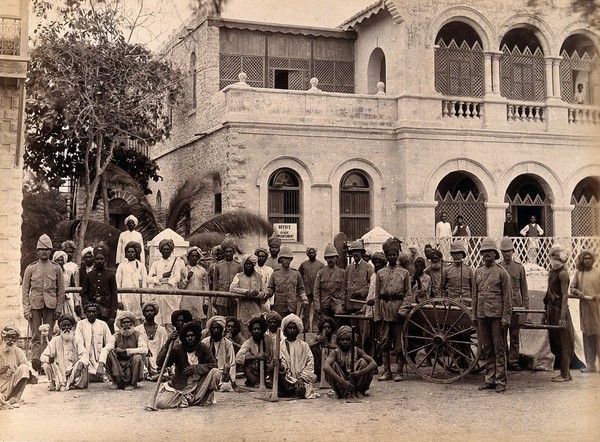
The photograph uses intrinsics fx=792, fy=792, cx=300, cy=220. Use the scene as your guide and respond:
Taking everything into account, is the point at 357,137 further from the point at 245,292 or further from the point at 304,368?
the point at 304,368

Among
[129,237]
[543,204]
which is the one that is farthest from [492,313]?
[543,204]

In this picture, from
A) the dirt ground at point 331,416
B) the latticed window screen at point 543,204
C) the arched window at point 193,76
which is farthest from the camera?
the arched window at point 193,76

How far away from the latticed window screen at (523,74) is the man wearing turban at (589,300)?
11.3 meters

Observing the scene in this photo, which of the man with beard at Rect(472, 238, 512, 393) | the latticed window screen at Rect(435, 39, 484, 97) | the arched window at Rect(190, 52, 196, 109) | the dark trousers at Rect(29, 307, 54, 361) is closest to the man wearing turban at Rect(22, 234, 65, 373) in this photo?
the dark trousers at Rect(29, 307, 54, 361)

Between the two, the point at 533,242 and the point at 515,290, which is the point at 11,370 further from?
the point at 533,242

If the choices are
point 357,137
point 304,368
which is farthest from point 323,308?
point 357,137

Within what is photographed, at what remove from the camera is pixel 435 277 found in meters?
11.4

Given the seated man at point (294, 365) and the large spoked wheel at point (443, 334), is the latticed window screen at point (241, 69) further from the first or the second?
the seated man at point (294, 365)

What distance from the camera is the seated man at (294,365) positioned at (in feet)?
29.3

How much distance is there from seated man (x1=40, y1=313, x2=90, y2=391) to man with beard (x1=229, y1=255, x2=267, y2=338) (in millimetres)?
2126

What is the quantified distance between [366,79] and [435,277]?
35.6 ft

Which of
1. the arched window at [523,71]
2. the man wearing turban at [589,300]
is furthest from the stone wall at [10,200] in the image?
the arched window at [523,71]

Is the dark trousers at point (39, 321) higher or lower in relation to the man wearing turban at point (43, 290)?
lower

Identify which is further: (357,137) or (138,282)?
(357,137)
